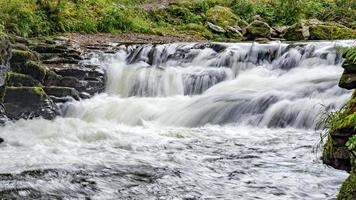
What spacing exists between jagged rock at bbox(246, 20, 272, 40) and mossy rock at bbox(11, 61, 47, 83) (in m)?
8.34

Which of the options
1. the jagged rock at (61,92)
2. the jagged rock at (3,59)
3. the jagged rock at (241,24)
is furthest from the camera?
the jagged rock at (241,24)

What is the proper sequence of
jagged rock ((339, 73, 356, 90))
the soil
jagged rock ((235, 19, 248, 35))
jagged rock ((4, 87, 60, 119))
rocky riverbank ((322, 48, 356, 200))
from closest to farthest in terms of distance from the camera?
rocky riverbank ((322, 48, 356, 200)) < jagged rock ((339, 73, 356, 90)) < jagged rock ((4, 87, 60, 119)) < the soil < jagged rock ((235, 19, 248, 35))

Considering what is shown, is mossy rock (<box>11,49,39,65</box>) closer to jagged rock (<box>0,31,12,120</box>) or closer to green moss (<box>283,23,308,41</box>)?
jagged rock (<box>0,31,12,120</box>)

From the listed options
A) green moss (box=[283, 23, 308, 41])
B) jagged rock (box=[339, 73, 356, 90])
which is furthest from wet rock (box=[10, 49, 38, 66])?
green moss (box=[283, 23, 308, 41])

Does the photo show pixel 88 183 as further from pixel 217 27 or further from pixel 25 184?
pixel 217 27

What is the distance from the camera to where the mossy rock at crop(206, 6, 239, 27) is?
18.8 m

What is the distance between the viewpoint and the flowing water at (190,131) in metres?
4.71

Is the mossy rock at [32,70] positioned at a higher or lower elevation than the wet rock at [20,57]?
lower

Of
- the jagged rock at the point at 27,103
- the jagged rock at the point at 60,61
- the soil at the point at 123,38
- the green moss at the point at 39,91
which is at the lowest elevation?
the jagged rock at the point at 27,103

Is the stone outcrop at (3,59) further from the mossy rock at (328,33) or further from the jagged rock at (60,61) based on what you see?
the mossy rock at (328,33)

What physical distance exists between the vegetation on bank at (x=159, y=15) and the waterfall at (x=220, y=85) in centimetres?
302

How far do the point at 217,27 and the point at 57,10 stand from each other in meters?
6.14

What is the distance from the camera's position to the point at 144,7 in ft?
64.6

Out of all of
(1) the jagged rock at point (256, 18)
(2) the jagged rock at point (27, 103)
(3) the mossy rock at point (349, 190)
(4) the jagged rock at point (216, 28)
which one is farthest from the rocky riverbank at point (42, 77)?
(1) the jagged rock at point (256, 18)
